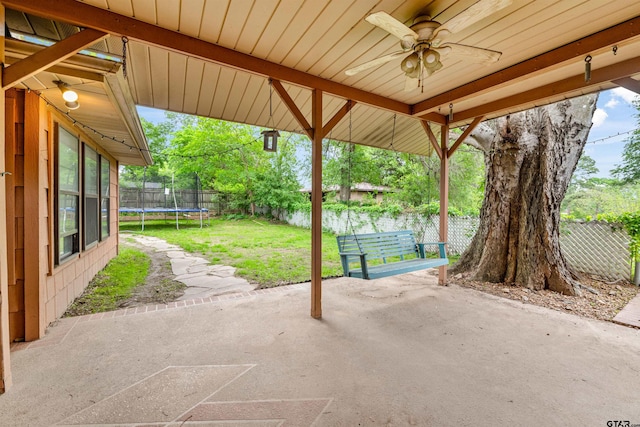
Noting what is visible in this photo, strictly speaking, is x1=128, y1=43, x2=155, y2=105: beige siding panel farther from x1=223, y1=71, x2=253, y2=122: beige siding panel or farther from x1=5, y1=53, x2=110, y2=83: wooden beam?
x1=223, y1=71, x2=253, y2=122: beige siding panel

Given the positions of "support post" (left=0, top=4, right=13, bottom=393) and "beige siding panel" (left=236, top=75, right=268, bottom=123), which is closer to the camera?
"support post" (left=0, top=4, right=13, bottom=393)

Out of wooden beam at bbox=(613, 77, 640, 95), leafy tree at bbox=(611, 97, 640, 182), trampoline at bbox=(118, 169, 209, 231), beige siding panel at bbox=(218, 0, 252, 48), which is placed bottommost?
trampoline at bbox=(118, 169, 209, 231)

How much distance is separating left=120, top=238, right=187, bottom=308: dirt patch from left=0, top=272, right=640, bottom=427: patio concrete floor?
1.25ft

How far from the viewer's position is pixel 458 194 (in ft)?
29.1

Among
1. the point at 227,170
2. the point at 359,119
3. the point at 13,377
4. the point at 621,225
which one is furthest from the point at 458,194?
the point at 227,170

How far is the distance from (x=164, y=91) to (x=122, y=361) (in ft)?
8.52

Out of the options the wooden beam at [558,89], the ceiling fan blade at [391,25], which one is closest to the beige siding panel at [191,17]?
the ceiling fan blade at [391,25]

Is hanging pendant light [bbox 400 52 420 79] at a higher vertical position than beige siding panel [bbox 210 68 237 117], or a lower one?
lower

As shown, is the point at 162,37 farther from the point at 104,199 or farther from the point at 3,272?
the point at 104,199

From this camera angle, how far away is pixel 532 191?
14.0 feet

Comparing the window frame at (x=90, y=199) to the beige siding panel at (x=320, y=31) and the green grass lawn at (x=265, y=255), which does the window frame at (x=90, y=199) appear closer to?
the green grass lawn at (x=265, y=255)

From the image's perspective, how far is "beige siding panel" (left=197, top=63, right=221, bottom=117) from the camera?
8.93 ft

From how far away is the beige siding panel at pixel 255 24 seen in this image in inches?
74.7

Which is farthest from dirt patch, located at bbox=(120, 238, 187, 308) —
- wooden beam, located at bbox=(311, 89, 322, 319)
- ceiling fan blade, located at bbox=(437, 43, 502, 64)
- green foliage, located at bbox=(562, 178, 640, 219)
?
green foliage, located at bbox=(562, 178, 640, 219)
